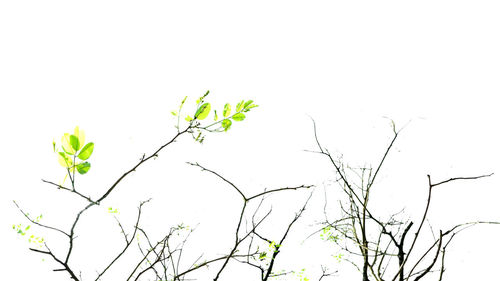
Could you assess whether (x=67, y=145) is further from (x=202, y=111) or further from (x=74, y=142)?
(x=202, y=111)

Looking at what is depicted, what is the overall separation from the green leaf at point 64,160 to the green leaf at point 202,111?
21 centimetres

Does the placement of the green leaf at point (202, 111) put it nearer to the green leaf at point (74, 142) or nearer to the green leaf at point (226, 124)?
the green leaf at point (226, 124)

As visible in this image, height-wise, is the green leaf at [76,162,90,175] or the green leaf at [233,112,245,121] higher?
the green leaf at [233,112,245,121]

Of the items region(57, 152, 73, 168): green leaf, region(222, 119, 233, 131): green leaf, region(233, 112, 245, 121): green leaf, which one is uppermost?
region(233, 112, 245, 121): green leaf

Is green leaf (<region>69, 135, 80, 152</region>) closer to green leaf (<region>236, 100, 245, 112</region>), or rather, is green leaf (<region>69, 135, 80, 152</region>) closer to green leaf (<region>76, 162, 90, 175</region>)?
green leaf (<region>76, 162, 90, 175</region>)

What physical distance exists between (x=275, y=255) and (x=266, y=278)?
0.07m

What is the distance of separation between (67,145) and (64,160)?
0.03 metres

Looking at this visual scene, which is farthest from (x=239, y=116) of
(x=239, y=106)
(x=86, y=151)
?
(x=86, y=151)

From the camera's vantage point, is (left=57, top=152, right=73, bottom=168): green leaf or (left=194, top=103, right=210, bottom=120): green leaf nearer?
(left=57, top=152, right=73, bottom=168): green leaf

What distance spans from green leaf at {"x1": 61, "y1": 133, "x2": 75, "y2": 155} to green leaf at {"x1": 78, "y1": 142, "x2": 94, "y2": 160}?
1 centimetres

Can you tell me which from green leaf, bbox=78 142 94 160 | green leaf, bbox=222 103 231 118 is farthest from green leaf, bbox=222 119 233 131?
green leaf, bbox=78 142 94 160

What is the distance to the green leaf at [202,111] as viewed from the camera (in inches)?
26.1

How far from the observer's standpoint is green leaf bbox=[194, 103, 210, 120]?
0.66 meters

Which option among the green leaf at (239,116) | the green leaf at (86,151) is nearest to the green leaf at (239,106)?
the green leaf at (239,116)
